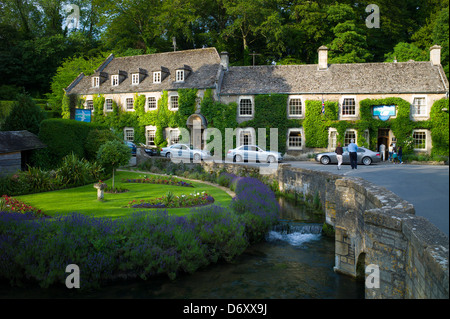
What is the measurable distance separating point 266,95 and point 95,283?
26.6 meters

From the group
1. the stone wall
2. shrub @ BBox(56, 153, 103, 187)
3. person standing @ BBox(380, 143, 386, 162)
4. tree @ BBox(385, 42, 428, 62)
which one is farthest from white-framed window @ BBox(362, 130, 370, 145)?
the stone wall

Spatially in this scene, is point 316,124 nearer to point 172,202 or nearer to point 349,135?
point 349,135

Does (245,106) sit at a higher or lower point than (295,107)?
higher

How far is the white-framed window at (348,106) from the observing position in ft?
104

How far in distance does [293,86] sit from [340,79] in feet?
14.0

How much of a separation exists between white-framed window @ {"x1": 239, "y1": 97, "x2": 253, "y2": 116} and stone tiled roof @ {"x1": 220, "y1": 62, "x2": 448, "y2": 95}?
743 mm

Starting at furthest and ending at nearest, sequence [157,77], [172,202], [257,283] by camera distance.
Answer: [157,77] → [172,202] → [257,283]

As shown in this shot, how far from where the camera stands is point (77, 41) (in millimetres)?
51781

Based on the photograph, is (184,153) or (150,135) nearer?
(184,153)

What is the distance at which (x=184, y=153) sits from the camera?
29375 mm

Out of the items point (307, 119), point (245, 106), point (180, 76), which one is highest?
point (180, 76)

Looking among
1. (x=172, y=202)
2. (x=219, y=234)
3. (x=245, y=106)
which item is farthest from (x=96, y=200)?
Result: (x=245, y=106)

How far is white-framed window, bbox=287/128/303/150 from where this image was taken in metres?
33.0

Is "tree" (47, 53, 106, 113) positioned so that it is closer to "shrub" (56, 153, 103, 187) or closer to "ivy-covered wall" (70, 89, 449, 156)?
"ivy-covered wall" (70, 89, 449, 156)
